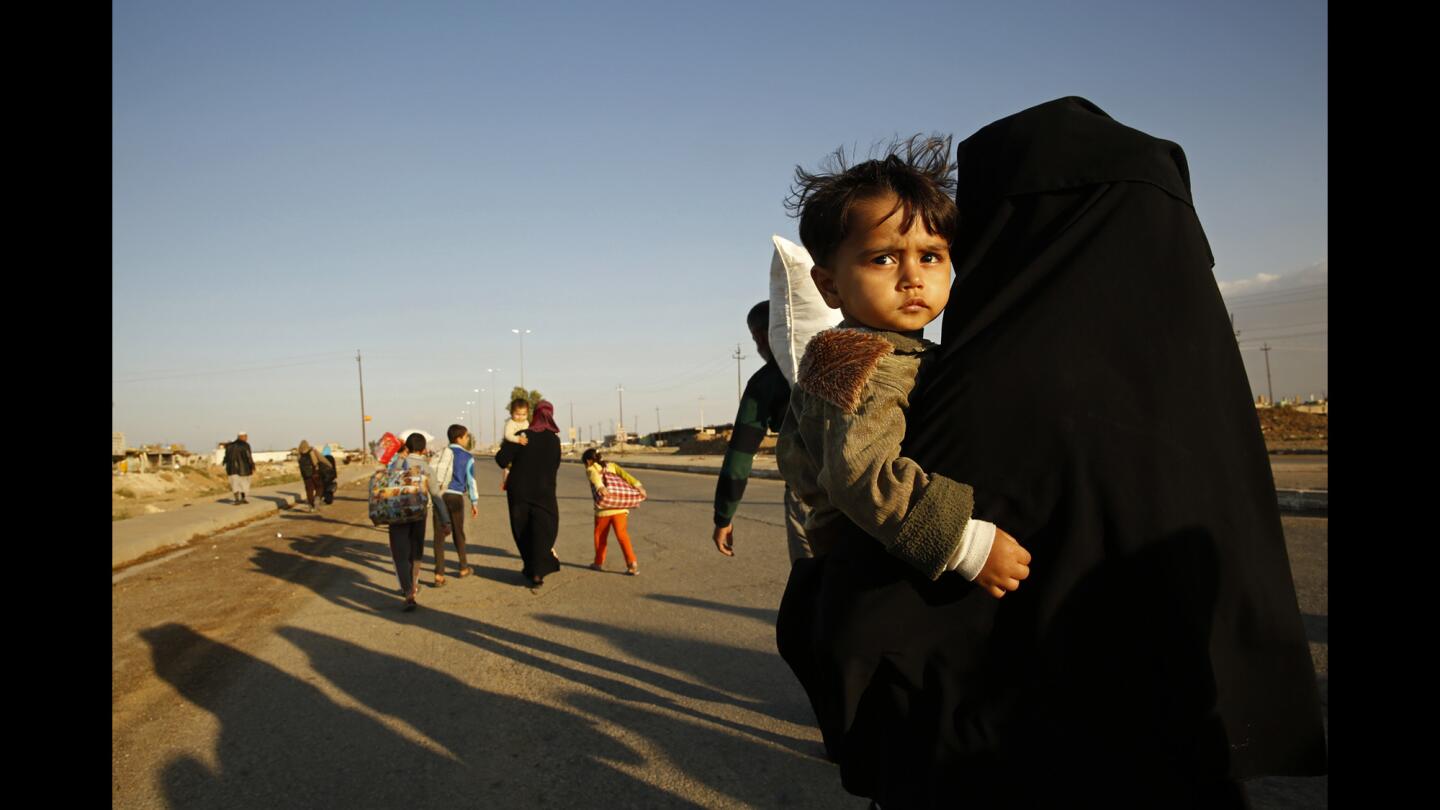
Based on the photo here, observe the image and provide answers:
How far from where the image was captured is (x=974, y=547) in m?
1.29

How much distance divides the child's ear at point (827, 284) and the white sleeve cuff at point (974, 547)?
1.86 ft

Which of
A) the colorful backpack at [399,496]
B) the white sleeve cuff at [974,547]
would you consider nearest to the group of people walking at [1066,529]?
the white sleeve cuff at [974,547]

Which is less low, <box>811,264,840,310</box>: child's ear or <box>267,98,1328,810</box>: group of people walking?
<box>811,264,840,310</box>: child's ear

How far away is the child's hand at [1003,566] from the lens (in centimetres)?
130

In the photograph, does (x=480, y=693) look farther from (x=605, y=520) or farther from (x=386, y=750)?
(x=605, y=520)

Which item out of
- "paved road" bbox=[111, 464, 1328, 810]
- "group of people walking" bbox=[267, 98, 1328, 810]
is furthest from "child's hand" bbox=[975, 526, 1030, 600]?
"paved road" bbox=[111, 464, 1328, 810]

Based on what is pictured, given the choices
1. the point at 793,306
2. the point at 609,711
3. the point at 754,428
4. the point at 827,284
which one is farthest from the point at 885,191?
the point at 609,711

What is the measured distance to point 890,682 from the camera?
1.39 metres

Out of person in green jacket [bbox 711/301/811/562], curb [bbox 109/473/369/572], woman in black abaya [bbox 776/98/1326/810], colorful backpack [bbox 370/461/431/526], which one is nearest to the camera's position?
woman in black abaya [bbox 776/98/1326/810]

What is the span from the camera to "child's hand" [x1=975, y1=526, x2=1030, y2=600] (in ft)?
4.26

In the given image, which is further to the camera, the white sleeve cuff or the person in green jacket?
the person in green jacket

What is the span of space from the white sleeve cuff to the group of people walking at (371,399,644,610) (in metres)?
7.55

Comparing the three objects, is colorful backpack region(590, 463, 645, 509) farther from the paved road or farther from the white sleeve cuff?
the white sleeve cuff

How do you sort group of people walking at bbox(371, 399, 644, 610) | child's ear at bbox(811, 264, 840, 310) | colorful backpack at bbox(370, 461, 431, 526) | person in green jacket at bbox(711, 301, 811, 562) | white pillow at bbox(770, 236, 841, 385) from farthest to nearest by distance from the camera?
1. group of people walking at bbox(371, 399, 644, 610)
2. colorful backpack at bbox(370, 461, 431, 526)
3. person in green jacket at bbox(711, 301, 811, 562)
4. white pillow at bbox(770, 236, 841, 385)
5. child's ear at bbox(811, 264, 840, 310)
